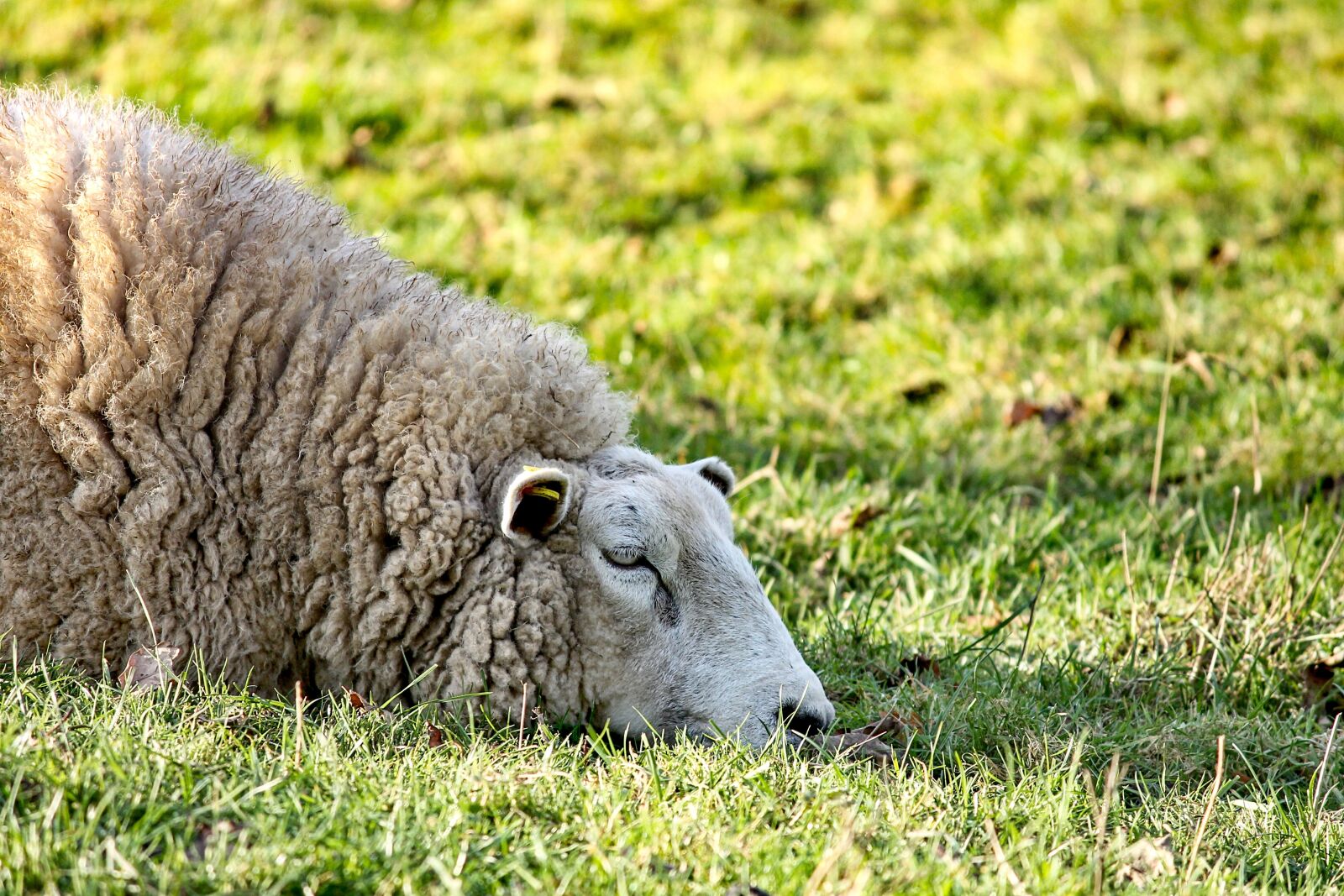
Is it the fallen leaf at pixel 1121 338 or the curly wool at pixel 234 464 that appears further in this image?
the fallen leaf at pixel 1121 338

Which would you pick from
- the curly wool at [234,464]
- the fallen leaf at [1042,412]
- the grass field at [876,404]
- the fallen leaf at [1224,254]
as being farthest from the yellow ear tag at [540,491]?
the fallen leaf at [1224,254]

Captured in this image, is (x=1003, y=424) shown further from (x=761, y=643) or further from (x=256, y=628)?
(x=256, y=628)

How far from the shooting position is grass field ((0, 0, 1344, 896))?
2730 millimetres

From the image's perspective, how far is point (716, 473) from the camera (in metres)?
4.08

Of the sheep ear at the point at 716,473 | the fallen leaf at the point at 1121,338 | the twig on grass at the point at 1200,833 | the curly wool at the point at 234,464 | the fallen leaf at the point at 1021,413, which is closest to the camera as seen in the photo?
the twig on grass at the point at 1200,833

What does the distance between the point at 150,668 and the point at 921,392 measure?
386cm

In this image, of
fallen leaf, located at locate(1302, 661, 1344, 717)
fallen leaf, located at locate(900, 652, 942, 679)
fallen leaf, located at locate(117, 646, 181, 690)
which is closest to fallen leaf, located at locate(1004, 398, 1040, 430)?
fallen leaf, located at locate(1302, 661, 1344, 717)

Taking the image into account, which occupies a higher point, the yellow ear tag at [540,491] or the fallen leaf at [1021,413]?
the yellow ear tag at [540,491]

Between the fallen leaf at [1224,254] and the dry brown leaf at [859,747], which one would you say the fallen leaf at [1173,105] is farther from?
the dry brown leaf at [859,747]

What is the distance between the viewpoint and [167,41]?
842cm

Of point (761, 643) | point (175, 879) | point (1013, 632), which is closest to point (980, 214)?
point (1013, 632)

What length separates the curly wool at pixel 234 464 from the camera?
10.9 feet

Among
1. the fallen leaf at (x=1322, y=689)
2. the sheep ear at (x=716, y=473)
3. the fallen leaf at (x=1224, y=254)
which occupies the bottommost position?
the fallen leaf at (x=1322, y=689)

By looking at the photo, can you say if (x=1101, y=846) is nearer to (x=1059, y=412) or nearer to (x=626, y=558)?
(x=626, y=558)
